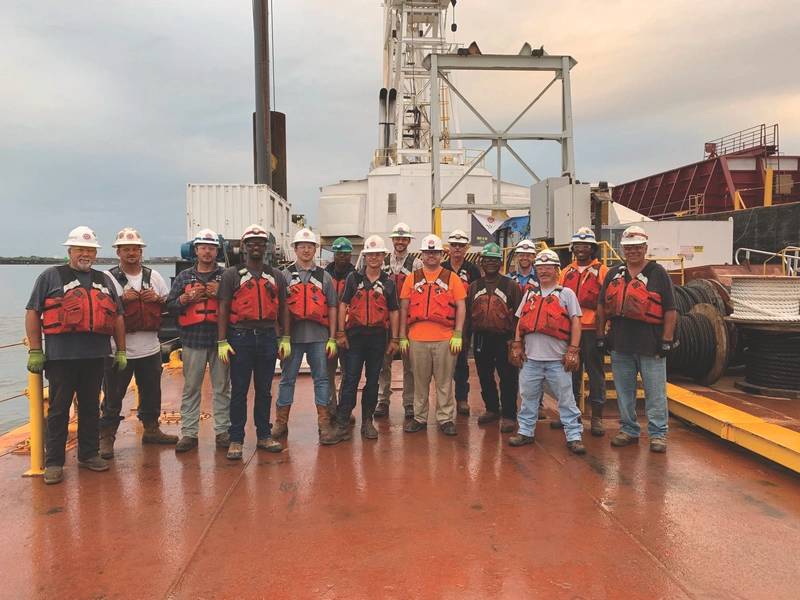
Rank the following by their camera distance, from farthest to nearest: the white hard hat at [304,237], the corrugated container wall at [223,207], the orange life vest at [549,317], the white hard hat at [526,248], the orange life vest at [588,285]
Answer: the corrugated container wall at [223,207] → the white hard hat at [526,248] → the orange life vest at [588,285] → the white hard hat at [304,237] → the orange life vest at [549,317]

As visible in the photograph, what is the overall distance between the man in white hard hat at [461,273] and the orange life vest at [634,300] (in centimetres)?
134

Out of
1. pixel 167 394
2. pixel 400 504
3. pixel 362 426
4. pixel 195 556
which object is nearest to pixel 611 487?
pixel 400 504

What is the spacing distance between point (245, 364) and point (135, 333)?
1038 millimetres

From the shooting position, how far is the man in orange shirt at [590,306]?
18.0 ft

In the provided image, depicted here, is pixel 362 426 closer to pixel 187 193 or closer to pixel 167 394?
pixel 167 394

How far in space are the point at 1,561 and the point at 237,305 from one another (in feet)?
7.44

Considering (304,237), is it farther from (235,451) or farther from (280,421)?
(235,451)

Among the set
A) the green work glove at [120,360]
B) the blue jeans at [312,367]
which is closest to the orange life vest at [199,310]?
the green work glove at [120,360]

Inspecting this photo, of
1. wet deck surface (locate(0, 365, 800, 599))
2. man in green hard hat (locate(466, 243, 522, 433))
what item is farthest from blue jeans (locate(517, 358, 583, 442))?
man in green hard hat (locate(466, 243, 522, 433))

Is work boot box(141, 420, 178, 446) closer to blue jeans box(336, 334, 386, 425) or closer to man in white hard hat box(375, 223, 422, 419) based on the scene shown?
blue jeans box(336, 334, 386, 425)

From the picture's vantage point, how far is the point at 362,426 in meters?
5.55

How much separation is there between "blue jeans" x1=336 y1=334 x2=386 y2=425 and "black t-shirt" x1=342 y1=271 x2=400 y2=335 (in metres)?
0.05

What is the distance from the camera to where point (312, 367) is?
5.23 metres

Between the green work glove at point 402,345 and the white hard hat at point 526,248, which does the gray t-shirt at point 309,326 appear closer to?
the green work glove at point 402,345
